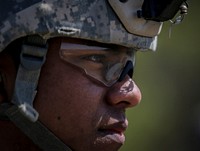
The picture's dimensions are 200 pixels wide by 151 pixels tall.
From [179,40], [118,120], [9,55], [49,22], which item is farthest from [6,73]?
[179,40]

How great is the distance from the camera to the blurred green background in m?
6.61

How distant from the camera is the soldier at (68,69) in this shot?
2.60 meters

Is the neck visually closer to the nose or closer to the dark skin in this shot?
the dark skin

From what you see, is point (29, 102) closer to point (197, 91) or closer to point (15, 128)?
point (15, 128)

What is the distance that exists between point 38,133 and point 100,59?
338mm

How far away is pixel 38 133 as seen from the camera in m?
2.68

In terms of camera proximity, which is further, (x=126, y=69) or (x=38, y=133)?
Result: (x=126, y=69)

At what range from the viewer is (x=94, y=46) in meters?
2.71

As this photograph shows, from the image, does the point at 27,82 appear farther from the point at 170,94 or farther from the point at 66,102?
the point at 170,94

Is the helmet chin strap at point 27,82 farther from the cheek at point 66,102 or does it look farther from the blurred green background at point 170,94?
the blurred green background at point 170,94

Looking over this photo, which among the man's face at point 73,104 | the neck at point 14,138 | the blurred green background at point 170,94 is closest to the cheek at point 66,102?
the man's face at point 73,104

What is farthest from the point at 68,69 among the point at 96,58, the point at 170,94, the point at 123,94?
the point at 170,94

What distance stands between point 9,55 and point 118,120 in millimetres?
447

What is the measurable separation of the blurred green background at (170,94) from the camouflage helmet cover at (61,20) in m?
3.77
